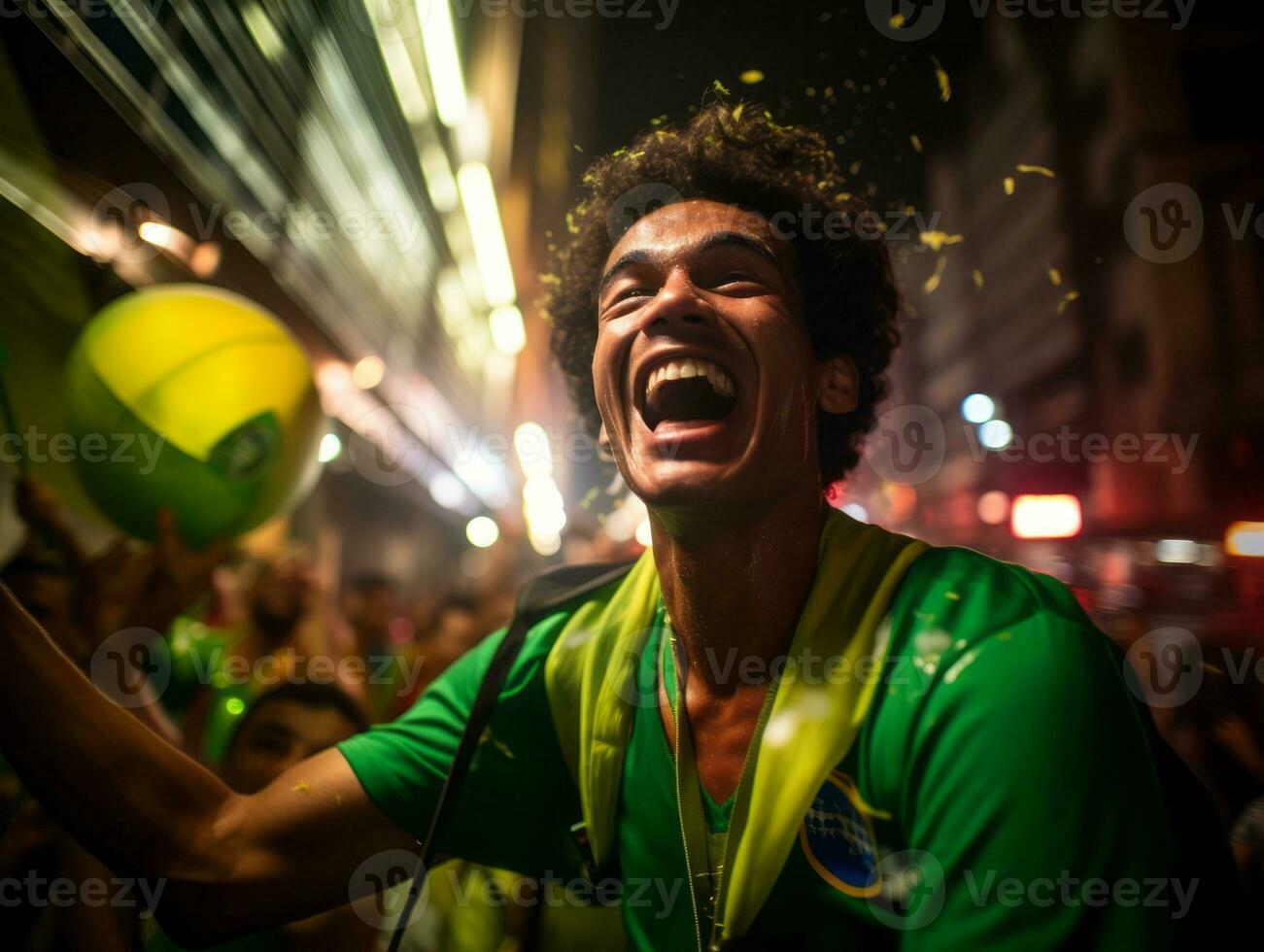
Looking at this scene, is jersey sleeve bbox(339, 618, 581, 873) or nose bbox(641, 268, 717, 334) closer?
nose bbox(641, 268, 717, 334)

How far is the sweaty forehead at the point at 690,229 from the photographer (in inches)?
46.3

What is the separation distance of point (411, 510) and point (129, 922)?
1.68 meters

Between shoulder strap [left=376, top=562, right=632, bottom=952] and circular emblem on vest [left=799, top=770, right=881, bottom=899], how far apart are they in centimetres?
62

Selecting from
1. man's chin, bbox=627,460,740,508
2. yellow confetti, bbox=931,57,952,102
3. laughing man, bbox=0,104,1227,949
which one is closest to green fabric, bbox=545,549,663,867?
laughing man, bbox=0,104,1227,949

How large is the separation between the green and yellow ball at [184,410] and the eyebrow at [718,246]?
78cm

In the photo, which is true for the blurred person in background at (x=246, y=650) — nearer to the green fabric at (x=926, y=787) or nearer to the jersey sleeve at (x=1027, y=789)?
the green fabric at (x=926, y=787)

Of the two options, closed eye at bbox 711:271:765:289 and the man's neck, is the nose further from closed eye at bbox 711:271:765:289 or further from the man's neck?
the man's neck

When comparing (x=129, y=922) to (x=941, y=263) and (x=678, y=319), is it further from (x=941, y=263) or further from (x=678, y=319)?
(x=941, y=263)

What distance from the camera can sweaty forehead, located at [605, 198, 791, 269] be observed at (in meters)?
1.18

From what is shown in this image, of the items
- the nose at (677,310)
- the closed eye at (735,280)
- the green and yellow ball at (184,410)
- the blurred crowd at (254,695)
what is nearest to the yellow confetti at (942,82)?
the closed eye at (735,280)

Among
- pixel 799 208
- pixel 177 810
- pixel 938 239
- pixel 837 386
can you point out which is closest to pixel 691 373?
pixel 837 386

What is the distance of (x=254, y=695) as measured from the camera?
1720mm

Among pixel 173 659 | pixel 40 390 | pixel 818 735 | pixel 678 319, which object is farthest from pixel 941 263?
pixel 173 659

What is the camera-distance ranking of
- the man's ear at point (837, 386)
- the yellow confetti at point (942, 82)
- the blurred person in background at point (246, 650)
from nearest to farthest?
the man's ear at point (837, 386) < the yellow confetti at point (942, 82) < the blurred person in background at point (246, 650)
